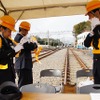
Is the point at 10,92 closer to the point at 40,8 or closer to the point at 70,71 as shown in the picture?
the point at 40,8

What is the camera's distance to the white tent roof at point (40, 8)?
20.8ft

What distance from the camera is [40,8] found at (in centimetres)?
690

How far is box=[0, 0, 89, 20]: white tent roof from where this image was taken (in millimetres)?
6336

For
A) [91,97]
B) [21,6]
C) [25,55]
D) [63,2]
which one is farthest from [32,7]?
[91,97]

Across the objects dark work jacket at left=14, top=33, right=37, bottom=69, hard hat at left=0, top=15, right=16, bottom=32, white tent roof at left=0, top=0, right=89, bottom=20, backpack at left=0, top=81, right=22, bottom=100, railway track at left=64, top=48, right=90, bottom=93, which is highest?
white tent roof at left=0, top=0, right=89, bottom=20

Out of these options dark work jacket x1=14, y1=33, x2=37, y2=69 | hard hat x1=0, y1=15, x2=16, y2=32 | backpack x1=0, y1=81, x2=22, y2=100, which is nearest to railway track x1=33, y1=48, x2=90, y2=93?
dark work jacket x1=14, y1=33, x2=37, y2=69

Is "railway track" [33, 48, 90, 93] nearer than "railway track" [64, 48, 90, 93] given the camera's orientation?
No

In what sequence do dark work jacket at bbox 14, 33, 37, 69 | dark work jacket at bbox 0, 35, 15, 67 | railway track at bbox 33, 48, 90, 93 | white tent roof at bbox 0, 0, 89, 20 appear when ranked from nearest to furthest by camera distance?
1. dark work jacket at bbox 0, 35, 15, 67
2. dark work jacket at bbox 14, 33, 37, 69
3. white tent roof at bbox 0, 0, 89, 20
4. railway track at bbox 33, 48, 90, 93

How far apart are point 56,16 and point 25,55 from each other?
1803 millimetres

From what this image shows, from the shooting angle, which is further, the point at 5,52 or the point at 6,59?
the point at 6,59

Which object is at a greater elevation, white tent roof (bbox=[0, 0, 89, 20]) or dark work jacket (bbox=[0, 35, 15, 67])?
white tent roof (bbox=[0, 0, 89, 20])

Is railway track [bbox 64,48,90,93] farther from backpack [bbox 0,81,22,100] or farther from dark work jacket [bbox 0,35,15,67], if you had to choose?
backpack [bbox 0,81,22,100]

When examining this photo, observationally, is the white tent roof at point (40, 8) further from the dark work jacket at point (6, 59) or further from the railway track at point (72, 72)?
the dark work jacket at point (6, 59)

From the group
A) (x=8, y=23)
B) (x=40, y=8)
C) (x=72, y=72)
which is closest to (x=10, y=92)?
(x=8, y=23)
